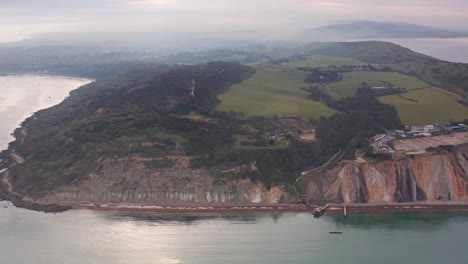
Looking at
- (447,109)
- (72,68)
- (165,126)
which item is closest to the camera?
(165,126)

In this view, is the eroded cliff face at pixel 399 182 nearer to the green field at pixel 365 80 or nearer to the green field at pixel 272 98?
the green field at pixel 272 98

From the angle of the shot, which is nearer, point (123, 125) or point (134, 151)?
point (134, 151)

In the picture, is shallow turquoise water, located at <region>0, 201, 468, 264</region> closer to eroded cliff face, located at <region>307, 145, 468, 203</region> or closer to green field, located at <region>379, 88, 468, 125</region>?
eroded cliff face, located at <region>307, 145, 468, 203</region>

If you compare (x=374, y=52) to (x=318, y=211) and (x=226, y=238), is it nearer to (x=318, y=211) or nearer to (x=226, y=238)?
(x=318, y=211)

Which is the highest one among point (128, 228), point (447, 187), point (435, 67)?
point (435, 67)

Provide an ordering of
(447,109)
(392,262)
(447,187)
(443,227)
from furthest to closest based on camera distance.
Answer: (447,109)
(447,187)
(443,227)
(392,262)

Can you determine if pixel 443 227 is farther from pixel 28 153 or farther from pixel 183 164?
pixel 28 153

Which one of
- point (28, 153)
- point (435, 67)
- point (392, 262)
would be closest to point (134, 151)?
point (28, 153)
